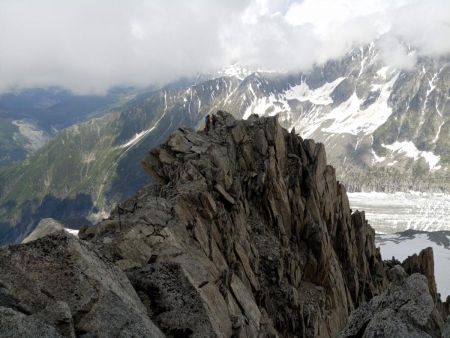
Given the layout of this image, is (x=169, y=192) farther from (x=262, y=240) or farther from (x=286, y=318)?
(x=286, y=318)

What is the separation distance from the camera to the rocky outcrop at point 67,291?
1366 centimetres

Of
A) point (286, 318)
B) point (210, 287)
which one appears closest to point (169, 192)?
point (286, 318)

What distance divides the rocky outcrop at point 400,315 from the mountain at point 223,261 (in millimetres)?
55

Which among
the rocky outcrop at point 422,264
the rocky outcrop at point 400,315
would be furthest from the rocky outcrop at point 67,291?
the rocky outcrop at point 422,264

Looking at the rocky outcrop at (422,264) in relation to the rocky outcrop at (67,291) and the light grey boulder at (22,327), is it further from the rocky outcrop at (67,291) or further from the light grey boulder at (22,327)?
the light grey boulder at (22,327)

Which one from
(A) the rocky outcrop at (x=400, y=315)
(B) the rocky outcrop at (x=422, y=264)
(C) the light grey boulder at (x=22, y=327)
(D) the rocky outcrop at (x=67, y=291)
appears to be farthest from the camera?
(B) the rocky outcrop at (x=422, y=264)

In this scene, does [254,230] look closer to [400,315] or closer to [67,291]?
[400,315]

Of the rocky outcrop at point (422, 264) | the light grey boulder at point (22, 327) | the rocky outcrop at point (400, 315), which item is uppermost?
the light grey boulder at point (22, 327)

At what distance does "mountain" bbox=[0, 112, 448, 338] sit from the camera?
1446 centimetres

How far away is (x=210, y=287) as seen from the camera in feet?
75.4

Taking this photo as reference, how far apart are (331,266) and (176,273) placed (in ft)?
126

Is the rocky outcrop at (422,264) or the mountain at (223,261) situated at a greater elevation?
the mountain at (223,261)

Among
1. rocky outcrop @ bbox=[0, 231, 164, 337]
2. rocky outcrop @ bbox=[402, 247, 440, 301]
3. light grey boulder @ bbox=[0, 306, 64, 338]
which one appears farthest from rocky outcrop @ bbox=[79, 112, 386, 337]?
light grey boulder @ bbox=[0, 306, 64, 338]

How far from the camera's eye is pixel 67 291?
1477 centimetres
